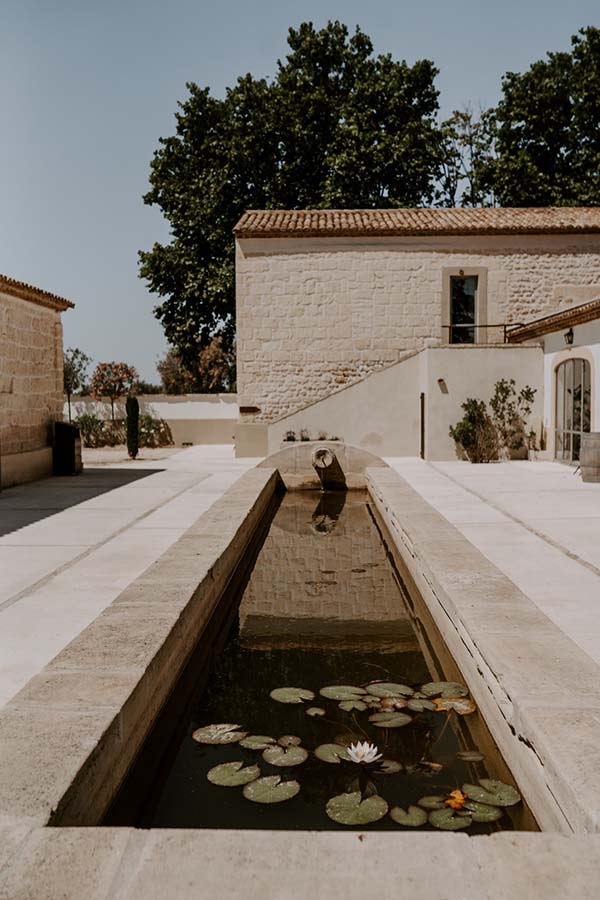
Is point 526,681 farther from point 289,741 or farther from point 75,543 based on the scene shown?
point 75,543

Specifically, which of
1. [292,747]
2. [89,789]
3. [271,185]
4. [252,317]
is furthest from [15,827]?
[271,185]

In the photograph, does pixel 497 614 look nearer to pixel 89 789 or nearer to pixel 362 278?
pixel 89 789

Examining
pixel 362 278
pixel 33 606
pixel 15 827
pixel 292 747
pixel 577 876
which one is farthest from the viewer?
pixel 362 278

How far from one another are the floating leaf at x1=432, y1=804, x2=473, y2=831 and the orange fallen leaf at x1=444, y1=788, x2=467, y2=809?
42mm

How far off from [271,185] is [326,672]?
2357 cm

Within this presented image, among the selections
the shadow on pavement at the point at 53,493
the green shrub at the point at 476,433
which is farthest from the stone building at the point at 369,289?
the shadow on pavement at the point at 53,493

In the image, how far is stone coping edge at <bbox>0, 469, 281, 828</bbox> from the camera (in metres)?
2.66

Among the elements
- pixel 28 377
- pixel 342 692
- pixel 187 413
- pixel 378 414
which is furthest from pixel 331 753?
pixel 187 413

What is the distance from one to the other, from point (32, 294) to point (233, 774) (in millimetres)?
11563

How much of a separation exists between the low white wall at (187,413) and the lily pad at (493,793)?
70.7 ft

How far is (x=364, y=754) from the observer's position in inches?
139

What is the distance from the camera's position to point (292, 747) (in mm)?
3682

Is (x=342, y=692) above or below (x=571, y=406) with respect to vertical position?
below

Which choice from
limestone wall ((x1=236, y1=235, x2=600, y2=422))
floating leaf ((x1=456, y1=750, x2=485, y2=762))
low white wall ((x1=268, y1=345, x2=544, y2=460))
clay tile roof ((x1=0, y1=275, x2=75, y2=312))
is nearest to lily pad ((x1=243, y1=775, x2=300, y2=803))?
floating leaf ((x1=456, y1=750, x2=485, y2=762))
